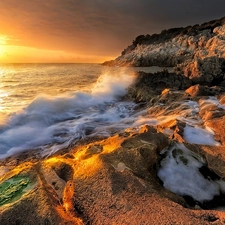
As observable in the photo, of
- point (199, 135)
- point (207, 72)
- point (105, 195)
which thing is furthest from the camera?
point (207, 72)

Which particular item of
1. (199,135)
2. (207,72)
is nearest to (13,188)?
(199,135)

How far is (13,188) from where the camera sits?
9.62 feet

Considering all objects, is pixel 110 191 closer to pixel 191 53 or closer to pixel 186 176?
pixel 186 176

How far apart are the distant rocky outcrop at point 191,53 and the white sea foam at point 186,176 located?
13.2 metres

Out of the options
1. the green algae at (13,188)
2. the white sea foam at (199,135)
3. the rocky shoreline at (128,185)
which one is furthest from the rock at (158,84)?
the green algae at (13,188)

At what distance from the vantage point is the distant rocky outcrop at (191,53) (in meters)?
16.7

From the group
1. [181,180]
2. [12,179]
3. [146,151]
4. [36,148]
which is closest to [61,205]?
[12,179]

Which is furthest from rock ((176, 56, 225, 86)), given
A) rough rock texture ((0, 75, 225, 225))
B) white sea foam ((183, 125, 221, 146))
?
rough rock texture ((0, 75, 225, 225))

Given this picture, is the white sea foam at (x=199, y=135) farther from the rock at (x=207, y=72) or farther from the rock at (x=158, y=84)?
the rock at (x=207, y=72)

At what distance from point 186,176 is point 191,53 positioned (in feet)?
175

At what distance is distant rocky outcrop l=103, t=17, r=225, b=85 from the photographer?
16.7 metres

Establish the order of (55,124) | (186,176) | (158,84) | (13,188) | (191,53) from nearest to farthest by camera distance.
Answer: (13,188), (186,176), (55,124), (158,84), (191,53)

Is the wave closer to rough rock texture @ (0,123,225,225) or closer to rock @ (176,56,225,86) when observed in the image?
rough rock texture @ (0,123,225,225)

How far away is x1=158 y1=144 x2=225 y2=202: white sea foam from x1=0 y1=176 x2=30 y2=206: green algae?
1948mm
